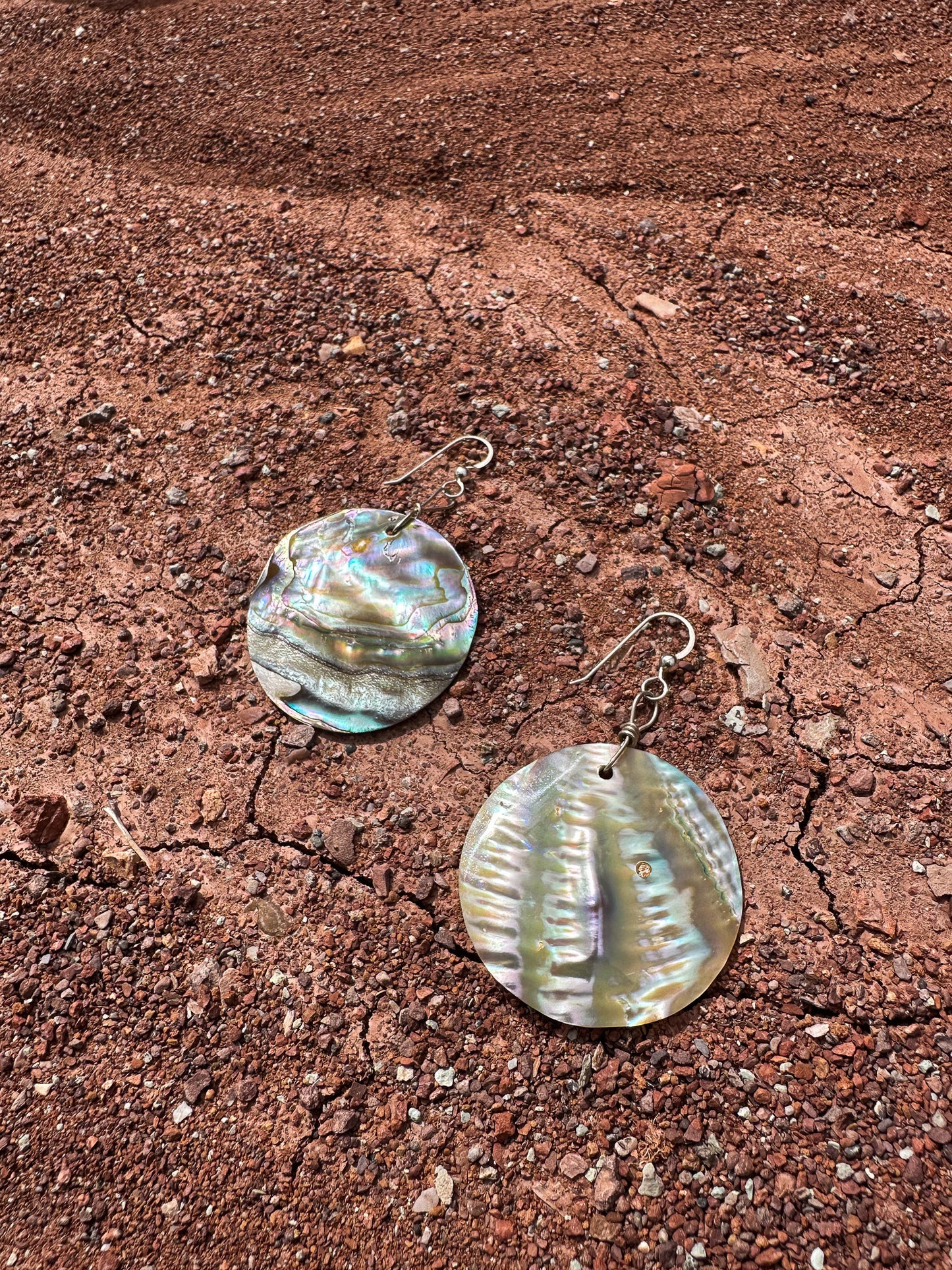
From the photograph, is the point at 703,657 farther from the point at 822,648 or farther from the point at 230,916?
the point at 230,916

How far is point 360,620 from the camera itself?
235 cm

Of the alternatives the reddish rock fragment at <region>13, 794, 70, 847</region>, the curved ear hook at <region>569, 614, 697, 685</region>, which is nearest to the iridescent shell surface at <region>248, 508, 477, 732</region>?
the curved ear hook at <region>569, 614, 697, 685</region>

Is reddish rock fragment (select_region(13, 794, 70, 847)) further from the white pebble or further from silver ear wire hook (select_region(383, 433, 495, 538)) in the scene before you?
silver ear wire hook (select_region(383, 433, 495, 538))

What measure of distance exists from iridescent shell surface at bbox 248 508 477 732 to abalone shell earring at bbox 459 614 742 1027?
417 millimetres

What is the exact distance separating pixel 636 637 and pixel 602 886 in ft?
2.35

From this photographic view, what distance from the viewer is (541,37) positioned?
355cm

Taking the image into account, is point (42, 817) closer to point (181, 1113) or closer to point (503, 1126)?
point (181, 1113)

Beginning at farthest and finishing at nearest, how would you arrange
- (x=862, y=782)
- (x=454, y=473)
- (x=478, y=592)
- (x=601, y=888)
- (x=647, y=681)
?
1. (x=454, y=473)
2. (x=478, y=592)
3. (x=647, y=681)
4. (x=862, y=782)
5. (x=601, y=888)

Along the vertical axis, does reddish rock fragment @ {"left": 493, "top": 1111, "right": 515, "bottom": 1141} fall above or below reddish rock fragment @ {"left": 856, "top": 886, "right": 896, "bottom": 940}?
below

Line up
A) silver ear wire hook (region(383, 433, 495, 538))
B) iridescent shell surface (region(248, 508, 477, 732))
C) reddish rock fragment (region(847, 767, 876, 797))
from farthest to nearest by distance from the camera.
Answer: silver ear wire hook (region(383, 433, 495, 538)) < iridescent shell surface (region(248, 508, 477, 732)) < reddish rock fragment (region(847, 767, 876, 797))

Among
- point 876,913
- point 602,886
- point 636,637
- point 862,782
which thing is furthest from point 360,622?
point 876,913

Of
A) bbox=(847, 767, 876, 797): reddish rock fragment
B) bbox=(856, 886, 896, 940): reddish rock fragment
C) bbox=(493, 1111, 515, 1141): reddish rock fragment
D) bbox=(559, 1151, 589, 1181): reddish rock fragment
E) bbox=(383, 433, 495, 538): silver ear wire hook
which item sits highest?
bbox=(383, 433, 495, 538): silver ear wire hook

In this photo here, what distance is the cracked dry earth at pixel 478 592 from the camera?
5.91 ft

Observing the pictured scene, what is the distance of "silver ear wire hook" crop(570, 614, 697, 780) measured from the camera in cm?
218
